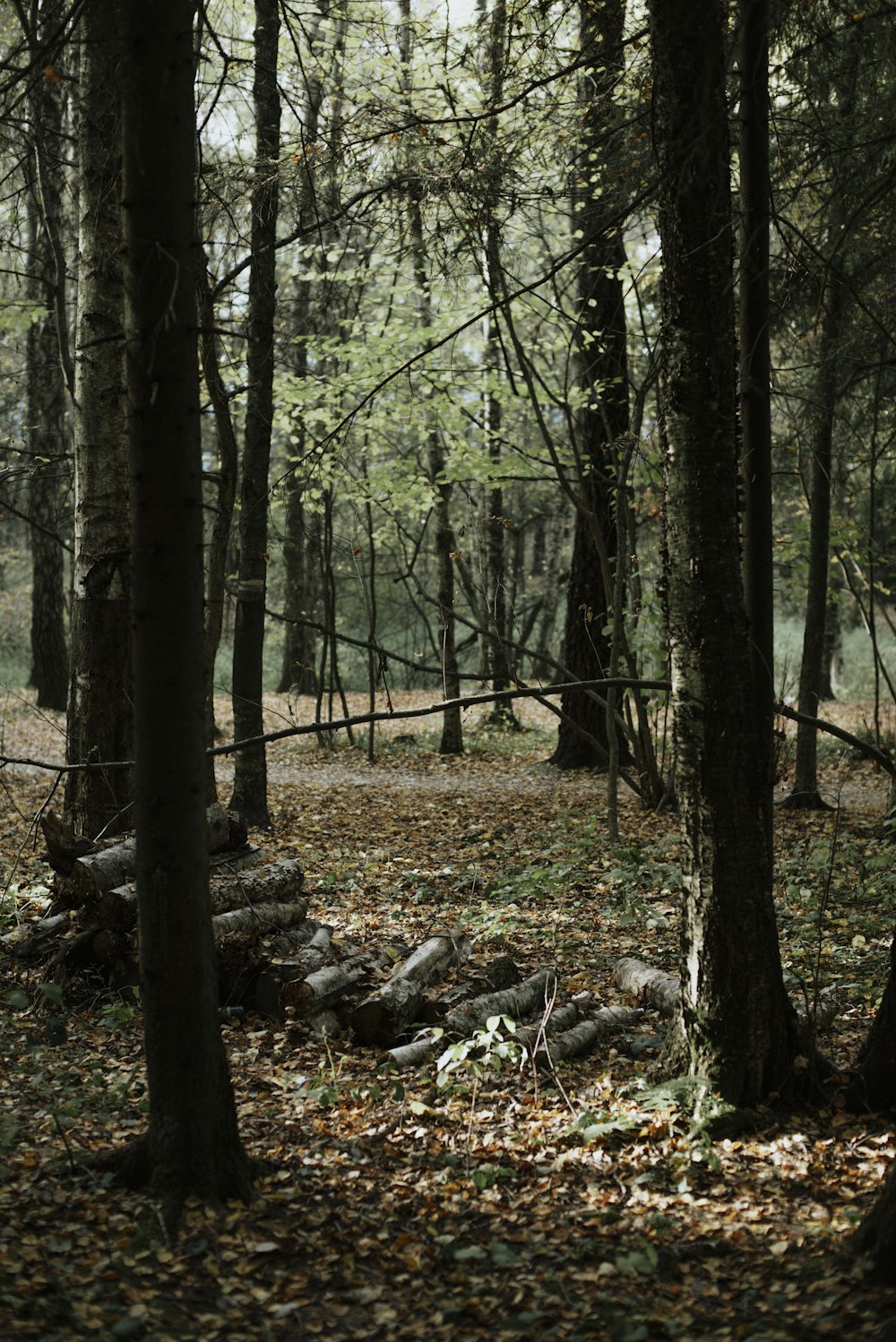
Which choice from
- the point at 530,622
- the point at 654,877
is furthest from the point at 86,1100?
the point at 530,622

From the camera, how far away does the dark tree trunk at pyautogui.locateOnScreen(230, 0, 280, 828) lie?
8.68 metres

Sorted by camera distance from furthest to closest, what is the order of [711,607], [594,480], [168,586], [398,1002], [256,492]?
[594,480], [256,492], [398,1002], [711,607], [168,586]

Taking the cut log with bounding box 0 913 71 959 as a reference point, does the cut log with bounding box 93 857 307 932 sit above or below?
above

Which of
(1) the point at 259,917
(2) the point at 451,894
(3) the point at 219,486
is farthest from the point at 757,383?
(3) the point at 219,486

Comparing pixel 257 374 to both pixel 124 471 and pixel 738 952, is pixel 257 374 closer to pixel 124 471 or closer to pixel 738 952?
pixel 124 471

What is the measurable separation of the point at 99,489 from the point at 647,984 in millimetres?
4616

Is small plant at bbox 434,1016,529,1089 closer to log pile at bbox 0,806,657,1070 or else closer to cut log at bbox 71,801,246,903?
log pile at bbox 0,806,657,1070

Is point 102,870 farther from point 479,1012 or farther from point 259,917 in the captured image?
point 479,1012

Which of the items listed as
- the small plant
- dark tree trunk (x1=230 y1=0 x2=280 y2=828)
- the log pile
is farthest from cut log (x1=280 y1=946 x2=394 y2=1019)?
dark tree trunk (x1=230 y1=0 x2=280 y2=828)

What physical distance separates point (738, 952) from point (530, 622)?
13.8 m

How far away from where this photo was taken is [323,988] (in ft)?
17.1

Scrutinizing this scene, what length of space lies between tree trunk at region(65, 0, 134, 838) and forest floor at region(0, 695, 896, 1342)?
1.36 m

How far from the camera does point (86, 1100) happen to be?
4133 mm

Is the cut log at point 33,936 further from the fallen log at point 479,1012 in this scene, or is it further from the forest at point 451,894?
the fallen log at point 479,1012
